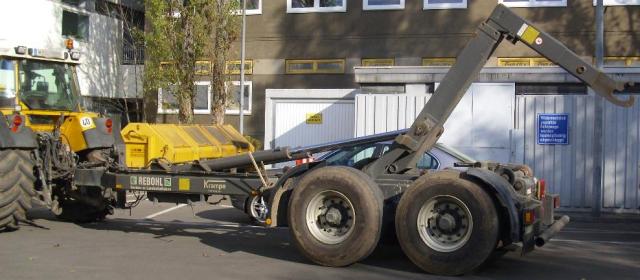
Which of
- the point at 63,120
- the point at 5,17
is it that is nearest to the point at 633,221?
the point at 63,120

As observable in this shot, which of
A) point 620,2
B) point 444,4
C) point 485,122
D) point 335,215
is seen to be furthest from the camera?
point 444,4

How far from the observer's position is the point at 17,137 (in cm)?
973

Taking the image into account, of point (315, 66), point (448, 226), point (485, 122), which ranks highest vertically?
point (315, 66)

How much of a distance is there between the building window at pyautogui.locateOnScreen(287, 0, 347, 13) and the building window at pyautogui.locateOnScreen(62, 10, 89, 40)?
8.56 metres

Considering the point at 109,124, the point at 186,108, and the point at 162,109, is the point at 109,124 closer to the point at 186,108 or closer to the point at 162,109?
the point at 186,108

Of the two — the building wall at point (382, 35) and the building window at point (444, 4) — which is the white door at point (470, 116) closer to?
the building wall at point (382, 35)

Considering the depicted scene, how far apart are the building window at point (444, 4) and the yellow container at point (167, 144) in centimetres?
1147

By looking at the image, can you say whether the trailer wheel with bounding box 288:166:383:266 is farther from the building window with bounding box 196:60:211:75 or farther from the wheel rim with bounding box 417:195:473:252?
the building window with bounding box 196:60:211:75

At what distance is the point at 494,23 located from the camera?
26.4 feet

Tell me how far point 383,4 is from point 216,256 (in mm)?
15073

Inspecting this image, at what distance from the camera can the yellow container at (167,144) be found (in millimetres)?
11031

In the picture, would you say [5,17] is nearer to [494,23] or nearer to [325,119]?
[325,119]

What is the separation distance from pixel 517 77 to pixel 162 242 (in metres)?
8.99

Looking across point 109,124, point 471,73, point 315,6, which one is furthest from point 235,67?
point 471,73
